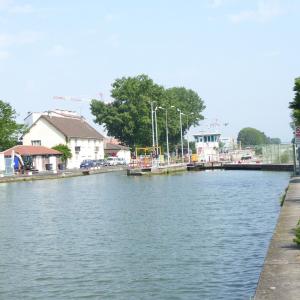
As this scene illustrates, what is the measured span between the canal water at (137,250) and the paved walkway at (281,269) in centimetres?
86

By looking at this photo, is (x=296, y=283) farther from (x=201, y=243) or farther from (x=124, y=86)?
(x=124, y=86)

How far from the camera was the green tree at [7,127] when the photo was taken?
93812 mm

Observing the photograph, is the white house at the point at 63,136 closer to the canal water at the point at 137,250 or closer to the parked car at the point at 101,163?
the parked car at the point at 101,163

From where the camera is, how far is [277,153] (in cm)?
8100

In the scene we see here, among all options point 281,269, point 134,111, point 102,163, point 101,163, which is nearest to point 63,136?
point 101,163

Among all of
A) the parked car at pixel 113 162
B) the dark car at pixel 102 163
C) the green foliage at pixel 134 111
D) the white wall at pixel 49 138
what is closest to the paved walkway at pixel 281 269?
the dark car at pixel 102 163

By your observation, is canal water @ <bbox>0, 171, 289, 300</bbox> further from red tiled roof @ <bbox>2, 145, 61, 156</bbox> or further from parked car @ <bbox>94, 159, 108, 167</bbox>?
parked car @ <bbox>94, 159, 108, 167</bbox>

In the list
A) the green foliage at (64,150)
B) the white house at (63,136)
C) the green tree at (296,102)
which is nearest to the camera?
the green tree at (296,102)

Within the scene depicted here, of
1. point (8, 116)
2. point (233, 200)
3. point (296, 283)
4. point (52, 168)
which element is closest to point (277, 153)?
point (52, 168)

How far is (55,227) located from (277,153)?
58162 millimetres

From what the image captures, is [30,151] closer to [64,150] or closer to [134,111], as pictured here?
[64,150]

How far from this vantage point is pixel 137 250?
19375 mm

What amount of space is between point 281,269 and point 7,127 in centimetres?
8603

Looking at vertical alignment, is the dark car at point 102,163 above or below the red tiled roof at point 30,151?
below
